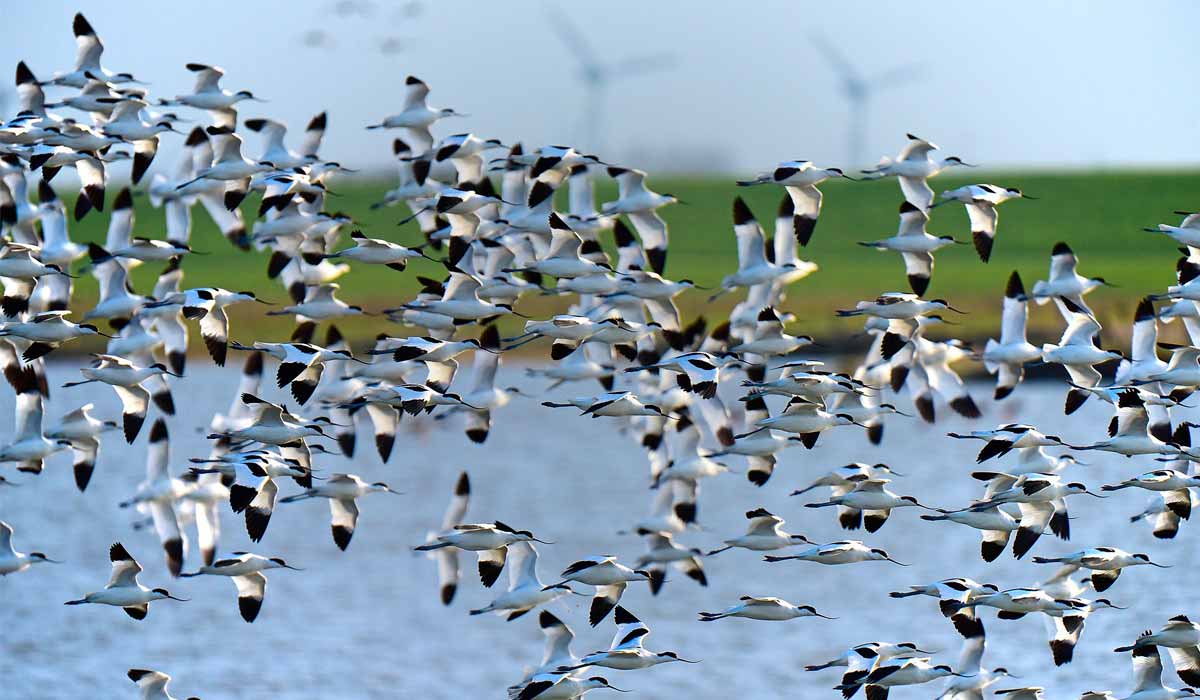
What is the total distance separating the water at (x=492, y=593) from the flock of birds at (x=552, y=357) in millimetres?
3585

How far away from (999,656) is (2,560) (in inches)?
468

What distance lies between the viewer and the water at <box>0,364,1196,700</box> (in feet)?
70.0

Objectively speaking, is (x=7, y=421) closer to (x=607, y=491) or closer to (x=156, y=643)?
(x=607, y=491)

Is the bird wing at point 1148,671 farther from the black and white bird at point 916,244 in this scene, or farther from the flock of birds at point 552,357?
the black and white bird at point 916,244

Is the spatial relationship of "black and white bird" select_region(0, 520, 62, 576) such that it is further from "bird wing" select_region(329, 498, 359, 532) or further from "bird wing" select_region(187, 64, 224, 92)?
"bird wing" select_region(187, 64, 224, 92)

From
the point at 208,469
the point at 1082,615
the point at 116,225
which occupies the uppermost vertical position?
the point at 116,225

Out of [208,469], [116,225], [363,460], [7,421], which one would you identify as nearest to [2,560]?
[208,469]

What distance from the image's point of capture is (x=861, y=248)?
6806 centimetres

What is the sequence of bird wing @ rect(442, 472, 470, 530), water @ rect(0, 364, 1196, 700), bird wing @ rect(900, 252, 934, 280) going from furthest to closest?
water @ rect(0, 364, 1196, 700) → bird wing @ rect(900, 252, 934, 280) → bird wing @ rect(442, 472, 470, 530)

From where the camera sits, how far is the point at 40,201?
17969 millimetres

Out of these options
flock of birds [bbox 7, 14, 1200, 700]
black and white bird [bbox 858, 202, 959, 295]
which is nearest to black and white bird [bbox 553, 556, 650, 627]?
flock of birds [bbox 7, 14, 1200, 700]

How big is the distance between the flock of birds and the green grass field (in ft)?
74.1

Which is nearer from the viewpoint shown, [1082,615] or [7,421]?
[1082,615]

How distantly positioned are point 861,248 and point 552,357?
52360 mm
